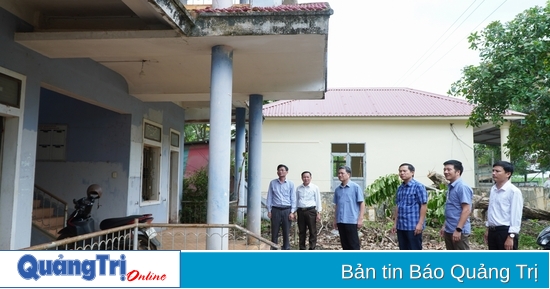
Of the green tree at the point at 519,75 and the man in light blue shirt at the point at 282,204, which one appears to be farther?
the green tree at the point at 519,75

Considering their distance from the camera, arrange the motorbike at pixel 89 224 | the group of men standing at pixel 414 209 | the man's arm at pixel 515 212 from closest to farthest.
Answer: the man's arm at pixel 515 212
the group of men standing at pixel 414 209
the motorbike at pixel 89 224

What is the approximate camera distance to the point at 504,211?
4430 millimetres

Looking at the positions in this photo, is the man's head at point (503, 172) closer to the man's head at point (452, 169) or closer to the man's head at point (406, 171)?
the man's head at point (452, 169)

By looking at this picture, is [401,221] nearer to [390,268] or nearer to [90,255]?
[390,268]

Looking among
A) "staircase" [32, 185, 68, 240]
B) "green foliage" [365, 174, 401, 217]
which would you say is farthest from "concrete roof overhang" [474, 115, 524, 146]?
"staircase" [32, 185, 68, 240]

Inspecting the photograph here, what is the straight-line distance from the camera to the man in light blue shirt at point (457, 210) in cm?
467

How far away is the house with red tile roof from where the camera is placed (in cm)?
1441

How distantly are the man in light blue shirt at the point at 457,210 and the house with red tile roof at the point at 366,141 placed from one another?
9.68 meters

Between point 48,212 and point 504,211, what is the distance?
697 centimetres

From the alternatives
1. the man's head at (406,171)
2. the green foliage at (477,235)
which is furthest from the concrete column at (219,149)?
the green foliage at (477,235)

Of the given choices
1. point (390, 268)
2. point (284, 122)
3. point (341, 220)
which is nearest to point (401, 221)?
point (341, 220)

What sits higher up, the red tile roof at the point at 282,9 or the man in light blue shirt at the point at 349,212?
the red tile roof at the point at 282,9

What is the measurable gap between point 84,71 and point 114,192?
2.41m

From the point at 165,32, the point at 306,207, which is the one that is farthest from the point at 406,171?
the point at 165,32
